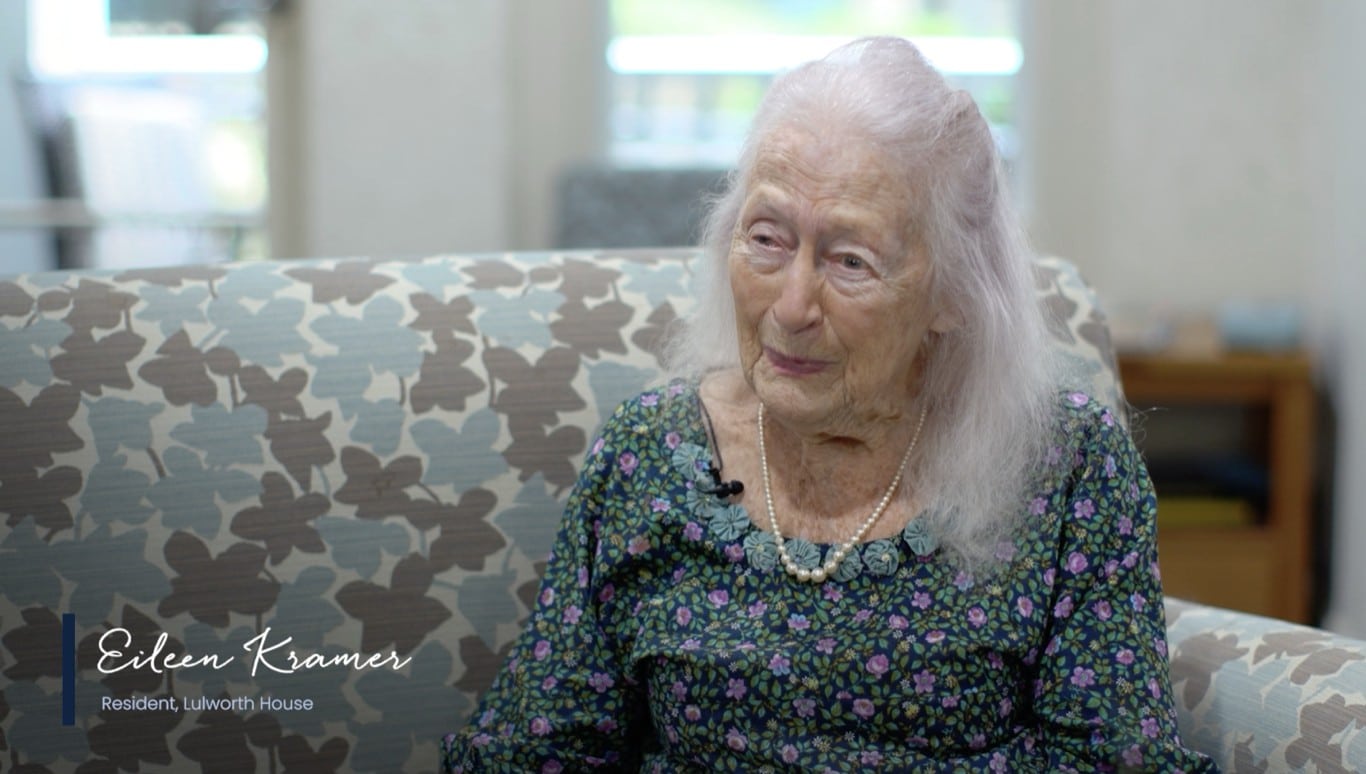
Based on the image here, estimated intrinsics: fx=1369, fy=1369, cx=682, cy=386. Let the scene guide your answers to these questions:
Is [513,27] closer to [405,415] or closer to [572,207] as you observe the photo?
[572,207]

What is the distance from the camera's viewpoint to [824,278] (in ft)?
4.27

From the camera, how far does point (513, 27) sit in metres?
3.87

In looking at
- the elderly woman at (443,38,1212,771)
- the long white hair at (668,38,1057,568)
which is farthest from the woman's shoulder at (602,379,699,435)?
the long white hair at (668,38,1057,568)

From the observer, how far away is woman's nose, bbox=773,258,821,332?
4.22ft

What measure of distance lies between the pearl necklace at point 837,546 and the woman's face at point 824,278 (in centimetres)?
10

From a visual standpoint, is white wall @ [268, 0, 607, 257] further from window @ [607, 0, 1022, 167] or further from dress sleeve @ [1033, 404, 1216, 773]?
dress sleeve @ [1033, 404, 1216, 773]

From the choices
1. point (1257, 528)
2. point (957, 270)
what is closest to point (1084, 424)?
point (957, 270)

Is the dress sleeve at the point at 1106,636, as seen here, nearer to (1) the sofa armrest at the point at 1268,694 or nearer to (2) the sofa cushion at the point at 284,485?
(1) the sofa armrest at the point at 1268,694

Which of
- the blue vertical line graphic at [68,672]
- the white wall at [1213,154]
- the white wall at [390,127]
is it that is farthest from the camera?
the white wall at [1213,154]

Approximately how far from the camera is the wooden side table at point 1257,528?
340 centimetres

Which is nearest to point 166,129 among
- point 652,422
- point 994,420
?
point 652,422

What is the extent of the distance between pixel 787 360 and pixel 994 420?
23 centimetres

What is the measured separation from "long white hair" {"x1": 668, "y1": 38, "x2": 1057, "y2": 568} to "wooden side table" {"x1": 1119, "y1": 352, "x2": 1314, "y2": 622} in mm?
2189

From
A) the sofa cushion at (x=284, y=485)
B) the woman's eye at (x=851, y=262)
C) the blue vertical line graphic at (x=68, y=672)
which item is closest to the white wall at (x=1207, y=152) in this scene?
the sofa cushion at (x=284, y=485)
